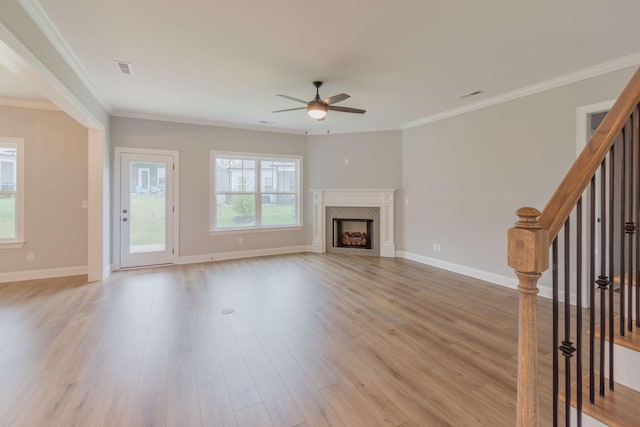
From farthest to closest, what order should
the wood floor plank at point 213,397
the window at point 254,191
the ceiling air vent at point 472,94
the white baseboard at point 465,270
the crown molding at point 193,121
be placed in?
the window at point 254,191 < the crown molding at point 193,121 < the white baseboard at point 465,270 < the ceiling air vent at point 472,94 < the wood floor plank at point 213,397

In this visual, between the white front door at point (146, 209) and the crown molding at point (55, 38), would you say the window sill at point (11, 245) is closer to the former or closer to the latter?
the white front door at point (146, 209)

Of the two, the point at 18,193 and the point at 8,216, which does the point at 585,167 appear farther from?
the point at 8,216

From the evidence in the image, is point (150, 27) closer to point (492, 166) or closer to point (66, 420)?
point (66, 420)

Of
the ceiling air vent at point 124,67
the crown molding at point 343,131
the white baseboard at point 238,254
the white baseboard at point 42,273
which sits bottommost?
the white baseboard at point 42,273

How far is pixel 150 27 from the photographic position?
2.68 m

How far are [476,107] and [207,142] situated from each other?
4.91m

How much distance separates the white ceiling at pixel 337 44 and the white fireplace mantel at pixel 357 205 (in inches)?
93.6

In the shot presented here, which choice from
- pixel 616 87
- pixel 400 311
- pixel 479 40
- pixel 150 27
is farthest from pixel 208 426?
pixel 616 87

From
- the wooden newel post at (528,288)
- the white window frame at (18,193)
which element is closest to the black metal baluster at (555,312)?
the wooden newel post at (528,288)

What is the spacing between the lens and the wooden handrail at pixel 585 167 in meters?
1.08

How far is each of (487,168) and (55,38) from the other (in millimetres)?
5463

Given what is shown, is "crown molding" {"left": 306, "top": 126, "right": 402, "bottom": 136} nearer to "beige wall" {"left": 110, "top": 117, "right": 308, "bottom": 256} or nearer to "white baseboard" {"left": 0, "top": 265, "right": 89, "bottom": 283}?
"beige wall" {"left": 110, "top": 117, "right": 308, "bottom": 256}

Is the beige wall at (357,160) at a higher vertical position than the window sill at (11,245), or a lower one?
higher

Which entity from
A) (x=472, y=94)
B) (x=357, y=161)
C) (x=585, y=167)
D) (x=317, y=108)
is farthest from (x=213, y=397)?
(x=357, y=161)
